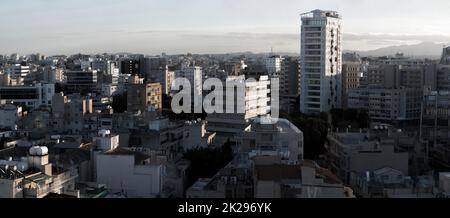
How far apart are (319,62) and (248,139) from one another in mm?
7896

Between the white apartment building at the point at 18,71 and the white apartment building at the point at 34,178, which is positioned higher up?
the white apartment building at the point at 18,71

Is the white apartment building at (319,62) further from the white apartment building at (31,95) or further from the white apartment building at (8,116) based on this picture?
the white apartment building at (8,116)

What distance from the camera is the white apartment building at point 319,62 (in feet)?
46.1

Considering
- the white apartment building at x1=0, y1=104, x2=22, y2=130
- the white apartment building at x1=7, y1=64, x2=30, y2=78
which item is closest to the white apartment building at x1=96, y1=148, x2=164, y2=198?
the white apartment building at x1=0, y1=104, x2=22, y2=130

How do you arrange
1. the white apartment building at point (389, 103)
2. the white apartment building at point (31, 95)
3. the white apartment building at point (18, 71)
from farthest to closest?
the white apartment building at point (18, 71) → the white apartment building at point (31, 95) → the white apartment building at point (389, 103)

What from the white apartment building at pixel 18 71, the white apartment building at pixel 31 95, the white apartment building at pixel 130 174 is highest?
the white apartment building at pixel 18 71

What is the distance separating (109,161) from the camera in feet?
16.5

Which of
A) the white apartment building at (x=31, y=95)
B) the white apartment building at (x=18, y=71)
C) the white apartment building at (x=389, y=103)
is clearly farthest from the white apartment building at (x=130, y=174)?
the white apartment building at (x=18, y=71)

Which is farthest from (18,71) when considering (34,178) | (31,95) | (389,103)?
(34,178)

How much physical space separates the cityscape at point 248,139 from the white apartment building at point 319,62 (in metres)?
0.03

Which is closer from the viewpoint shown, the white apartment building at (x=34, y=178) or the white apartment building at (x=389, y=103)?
the white apartment building at (x=34, y=178)

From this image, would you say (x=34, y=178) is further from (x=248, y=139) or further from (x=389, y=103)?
(x=389, y=103)

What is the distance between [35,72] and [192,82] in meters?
6.84
